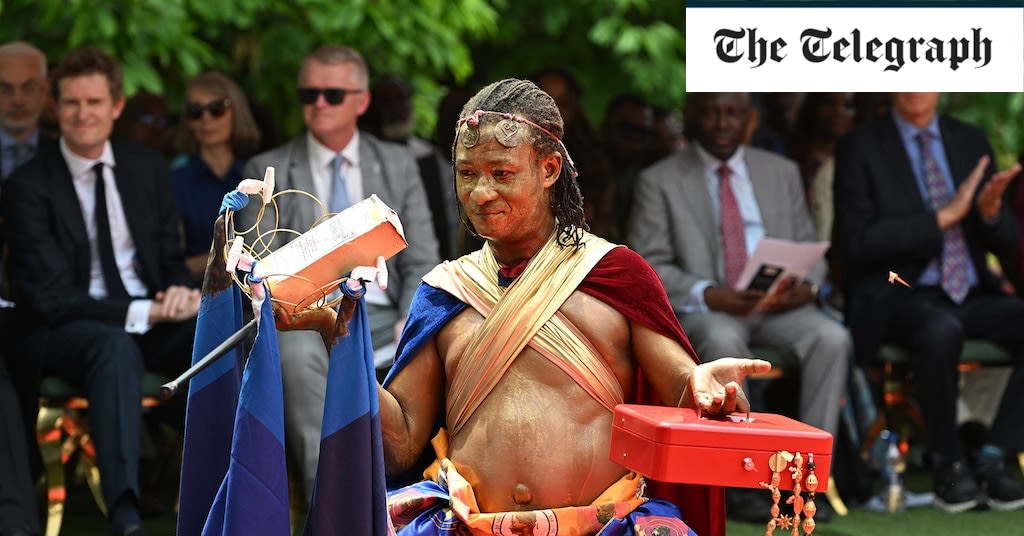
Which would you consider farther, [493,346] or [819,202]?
[819,202]

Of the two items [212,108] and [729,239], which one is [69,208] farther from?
[729,239]

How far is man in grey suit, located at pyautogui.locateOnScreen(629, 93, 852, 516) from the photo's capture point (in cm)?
709

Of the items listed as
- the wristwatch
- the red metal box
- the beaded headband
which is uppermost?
the beaded headband

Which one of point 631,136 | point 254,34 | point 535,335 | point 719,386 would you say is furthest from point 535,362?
point 254,34

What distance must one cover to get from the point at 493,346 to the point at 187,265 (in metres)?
3.82

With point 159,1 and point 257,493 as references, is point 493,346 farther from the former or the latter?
point 159,1

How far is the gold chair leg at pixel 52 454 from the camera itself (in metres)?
6.50

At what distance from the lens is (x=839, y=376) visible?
23.2 feet

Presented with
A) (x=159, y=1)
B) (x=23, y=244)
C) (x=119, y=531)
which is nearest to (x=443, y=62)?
(x=159, y=1)

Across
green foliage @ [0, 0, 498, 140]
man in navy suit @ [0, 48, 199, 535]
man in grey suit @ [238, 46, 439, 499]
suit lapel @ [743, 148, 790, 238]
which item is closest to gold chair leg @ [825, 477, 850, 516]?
suit lapel @ [743, 148, 790, 238]

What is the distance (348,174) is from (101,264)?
3.84ft

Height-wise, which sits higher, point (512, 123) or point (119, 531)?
point (512, 123)

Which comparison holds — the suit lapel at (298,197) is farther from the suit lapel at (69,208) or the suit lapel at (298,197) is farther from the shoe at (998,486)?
the shoe at (998,486)

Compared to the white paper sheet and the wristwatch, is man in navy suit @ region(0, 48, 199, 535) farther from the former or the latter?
the wristwatch
